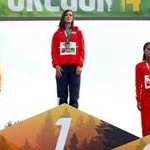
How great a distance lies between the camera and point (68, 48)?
7.46m

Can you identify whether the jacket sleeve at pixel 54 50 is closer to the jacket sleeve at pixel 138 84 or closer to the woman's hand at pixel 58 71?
the woman's hand at pixel 58 71

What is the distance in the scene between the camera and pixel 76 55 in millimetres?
7430

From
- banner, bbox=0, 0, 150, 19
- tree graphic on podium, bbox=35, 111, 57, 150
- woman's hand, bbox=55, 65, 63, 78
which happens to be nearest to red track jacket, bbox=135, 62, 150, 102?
woman's hand, bbox=55, 65, 63, 78

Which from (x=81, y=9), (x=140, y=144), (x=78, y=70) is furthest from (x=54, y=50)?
(x=140, y=144)

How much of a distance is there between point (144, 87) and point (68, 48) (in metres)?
0.99

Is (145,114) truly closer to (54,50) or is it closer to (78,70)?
(78,70)

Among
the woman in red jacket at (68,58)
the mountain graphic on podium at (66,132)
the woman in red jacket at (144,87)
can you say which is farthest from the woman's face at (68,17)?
the mountain graphic on podium at (66,132)

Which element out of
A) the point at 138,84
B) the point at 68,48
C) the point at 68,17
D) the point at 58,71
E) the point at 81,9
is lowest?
the point at 138,84

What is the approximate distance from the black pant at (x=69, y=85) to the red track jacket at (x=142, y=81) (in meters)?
0.71

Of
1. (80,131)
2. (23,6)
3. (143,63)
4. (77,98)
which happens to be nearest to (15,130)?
(80,131)

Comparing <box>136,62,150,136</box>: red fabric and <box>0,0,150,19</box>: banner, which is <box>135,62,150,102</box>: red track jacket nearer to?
<box>136,62,150,136</box>: red fabric

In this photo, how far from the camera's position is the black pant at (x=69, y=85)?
737cm

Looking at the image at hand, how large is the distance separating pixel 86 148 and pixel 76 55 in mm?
2012

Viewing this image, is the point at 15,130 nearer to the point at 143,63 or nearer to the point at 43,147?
the point at 43,147
